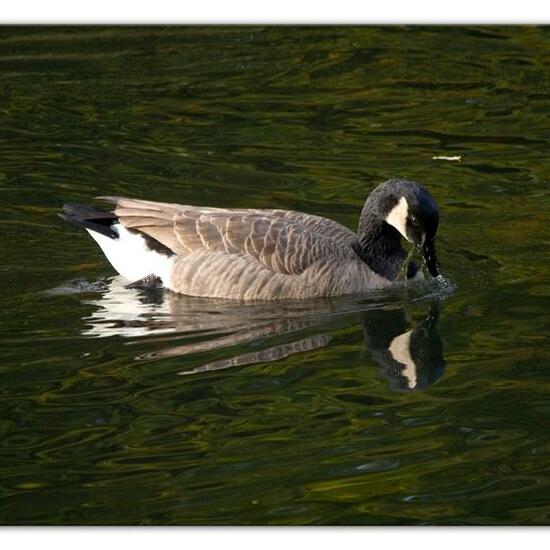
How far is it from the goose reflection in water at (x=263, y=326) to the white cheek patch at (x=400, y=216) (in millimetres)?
646

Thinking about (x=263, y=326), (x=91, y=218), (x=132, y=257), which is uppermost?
(x=91, y=218)

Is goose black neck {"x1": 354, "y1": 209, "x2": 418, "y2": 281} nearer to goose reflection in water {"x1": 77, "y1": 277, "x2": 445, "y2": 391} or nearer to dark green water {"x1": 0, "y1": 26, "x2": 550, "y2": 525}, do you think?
dark green water {"x1": 0, "y1": 26, "x2": 550, "y2": 525}

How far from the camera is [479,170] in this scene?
14.9 m

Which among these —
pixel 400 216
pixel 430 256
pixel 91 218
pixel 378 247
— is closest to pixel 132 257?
pixel 91 218

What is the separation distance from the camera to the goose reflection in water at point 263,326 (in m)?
10.7

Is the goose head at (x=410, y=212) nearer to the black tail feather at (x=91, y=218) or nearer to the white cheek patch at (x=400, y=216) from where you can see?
the white cheek patch at (x=400, y=216)

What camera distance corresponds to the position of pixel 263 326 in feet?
37.7

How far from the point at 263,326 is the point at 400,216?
161cm

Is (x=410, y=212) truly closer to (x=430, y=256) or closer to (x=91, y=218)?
(x=430, y=256)

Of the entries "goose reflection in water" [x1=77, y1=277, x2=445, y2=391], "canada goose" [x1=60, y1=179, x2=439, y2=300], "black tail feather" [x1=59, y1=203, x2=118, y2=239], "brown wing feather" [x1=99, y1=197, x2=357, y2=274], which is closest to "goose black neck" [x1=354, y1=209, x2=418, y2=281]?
"canada goose" [x1=60, y1=179, x2=439, y2=300]

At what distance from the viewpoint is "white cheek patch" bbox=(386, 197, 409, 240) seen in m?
12.2

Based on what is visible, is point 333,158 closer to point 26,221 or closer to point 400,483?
point 26,221

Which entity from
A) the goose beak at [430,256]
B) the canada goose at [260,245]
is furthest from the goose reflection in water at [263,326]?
the goose beak at [430,256]

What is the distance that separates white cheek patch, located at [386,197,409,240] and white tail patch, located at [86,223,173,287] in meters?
1.84
